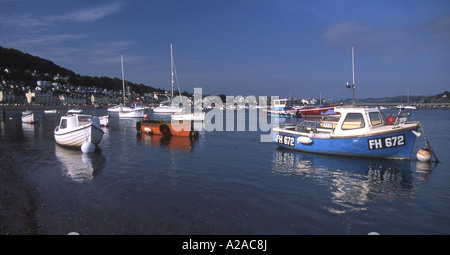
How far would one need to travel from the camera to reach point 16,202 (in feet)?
33.6

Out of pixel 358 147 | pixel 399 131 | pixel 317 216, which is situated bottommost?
pixel 317 216

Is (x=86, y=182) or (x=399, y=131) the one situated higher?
(x=399, y=131)

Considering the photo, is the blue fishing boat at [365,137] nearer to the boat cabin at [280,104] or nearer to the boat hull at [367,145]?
the boat hull at [367,145]

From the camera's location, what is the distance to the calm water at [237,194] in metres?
8.59

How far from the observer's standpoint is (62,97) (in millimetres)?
172000

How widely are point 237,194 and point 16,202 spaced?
26.8 feet

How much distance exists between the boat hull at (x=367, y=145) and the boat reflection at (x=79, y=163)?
13715mm

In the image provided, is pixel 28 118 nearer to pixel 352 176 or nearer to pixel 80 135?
pixel 80 135

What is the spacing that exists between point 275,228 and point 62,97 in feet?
634

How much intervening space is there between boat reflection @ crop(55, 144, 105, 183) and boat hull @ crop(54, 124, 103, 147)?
62 centimetres

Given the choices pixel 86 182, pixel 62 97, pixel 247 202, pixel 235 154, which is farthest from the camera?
pixel 62 97

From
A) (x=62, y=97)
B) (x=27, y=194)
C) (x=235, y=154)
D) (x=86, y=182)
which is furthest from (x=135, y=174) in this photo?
(x=62, y=97)

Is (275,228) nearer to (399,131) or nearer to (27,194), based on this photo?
(27,194)

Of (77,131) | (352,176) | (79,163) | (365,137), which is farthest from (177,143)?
(352,176)
